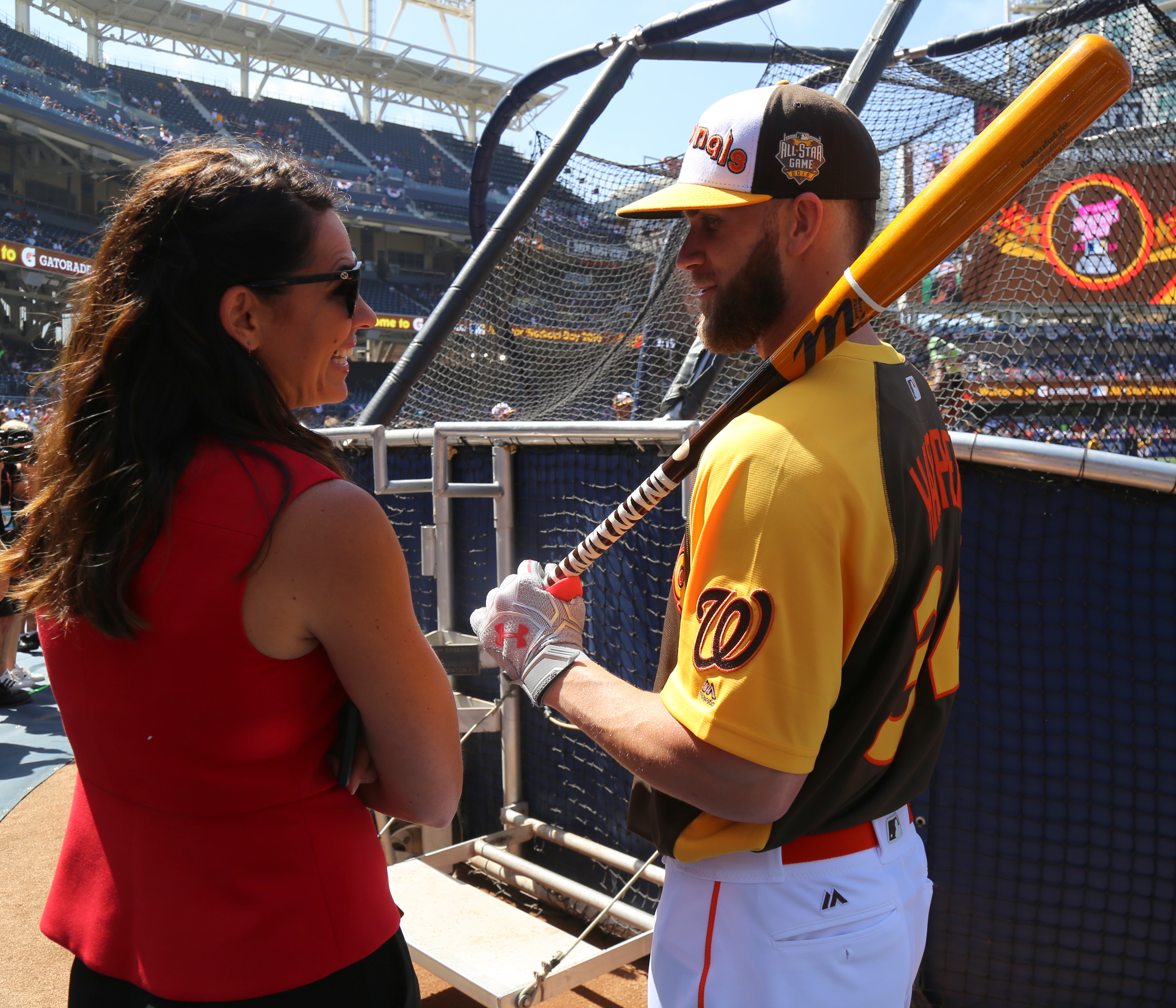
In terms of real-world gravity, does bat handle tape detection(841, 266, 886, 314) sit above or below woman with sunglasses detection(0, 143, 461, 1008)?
above

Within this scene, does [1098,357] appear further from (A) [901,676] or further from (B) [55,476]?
(B) [55,476]

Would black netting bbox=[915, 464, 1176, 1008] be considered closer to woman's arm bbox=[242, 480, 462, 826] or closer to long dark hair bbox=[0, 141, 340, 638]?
woman's arm bbox=[242, 480, 462, 826]

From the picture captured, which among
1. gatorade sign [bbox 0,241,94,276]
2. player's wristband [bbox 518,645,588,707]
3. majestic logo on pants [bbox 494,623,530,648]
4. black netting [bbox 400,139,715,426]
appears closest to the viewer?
player's wristband [bbox 518,645,588,707]

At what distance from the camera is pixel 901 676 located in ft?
3.99

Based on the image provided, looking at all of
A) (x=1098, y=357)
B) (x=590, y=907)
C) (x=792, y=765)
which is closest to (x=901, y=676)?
(x=792, y=765)

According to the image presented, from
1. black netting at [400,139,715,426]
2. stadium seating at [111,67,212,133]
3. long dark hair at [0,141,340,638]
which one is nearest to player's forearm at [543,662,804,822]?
long dark hair at [0,141,340,638]

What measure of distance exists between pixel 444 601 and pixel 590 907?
1.21 meters

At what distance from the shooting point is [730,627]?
3.53 ft

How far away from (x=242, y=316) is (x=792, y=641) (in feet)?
2.66

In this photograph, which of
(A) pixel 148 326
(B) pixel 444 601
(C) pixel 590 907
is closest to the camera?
(A) pixel 148 326

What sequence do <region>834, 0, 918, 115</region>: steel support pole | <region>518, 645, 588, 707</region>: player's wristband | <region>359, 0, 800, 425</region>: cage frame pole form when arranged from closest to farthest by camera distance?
1. <region>518, 645, 588, 707</region>: player's wristband
2. <region>834, 0, 918, 115</region>: steel support pole
3. <region>359, 0, 800, 425</region>: cage frame pole

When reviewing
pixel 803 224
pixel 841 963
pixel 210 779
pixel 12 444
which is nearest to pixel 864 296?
pixel 803 224

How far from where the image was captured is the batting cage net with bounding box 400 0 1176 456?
18.2 ft

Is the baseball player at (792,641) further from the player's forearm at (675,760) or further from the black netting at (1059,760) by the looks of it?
the black netting at (1059,760)
